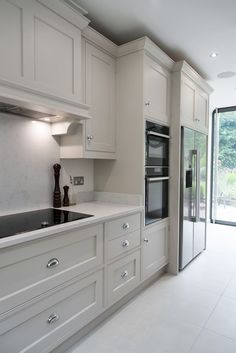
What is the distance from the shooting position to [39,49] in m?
1.60

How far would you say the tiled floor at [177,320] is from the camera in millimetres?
1643

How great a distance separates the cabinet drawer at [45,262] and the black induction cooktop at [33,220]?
0.10 m

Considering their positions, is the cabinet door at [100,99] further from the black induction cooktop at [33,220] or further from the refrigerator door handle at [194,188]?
the refrigerator door handle at [194,188]

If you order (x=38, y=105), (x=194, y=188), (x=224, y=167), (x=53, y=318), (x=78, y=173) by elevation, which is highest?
(x=38, y=105)

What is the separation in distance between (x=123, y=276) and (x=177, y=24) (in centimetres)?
232

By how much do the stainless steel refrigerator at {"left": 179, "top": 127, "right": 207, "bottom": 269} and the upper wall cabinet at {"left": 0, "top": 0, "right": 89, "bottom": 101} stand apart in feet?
4.81

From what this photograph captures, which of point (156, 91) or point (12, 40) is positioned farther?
point (156, 91)

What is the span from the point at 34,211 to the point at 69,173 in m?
0.54

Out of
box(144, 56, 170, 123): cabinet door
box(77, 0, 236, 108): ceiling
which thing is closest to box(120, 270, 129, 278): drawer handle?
box(144, 56, 170, 123): cabinet door

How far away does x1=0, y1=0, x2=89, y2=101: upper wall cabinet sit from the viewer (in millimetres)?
1426

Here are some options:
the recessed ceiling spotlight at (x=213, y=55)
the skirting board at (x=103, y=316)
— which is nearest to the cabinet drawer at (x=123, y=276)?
the skirting board at (x=103, y=316)

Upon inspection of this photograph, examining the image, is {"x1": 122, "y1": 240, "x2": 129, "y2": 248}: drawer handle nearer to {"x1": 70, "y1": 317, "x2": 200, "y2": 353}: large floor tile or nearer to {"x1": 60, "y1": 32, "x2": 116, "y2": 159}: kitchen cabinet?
{"x1": 70, "y1": 317, "x2": 200, "y2": 353}: large floor tile

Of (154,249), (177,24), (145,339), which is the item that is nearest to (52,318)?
(145,339)

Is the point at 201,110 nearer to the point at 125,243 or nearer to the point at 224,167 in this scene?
the point at 125,243
